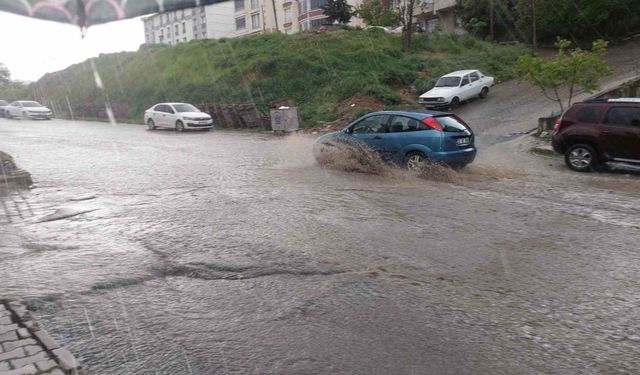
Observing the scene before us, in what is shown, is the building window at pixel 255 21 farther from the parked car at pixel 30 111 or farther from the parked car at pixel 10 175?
the parked car at pixel 10 175

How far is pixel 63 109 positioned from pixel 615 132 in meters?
45.4

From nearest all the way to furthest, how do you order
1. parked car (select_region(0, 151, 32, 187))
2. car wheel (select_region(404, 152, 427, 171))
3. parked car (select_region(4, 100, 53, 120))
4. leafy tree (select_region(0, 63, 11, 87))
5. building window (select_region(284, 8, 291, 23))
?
leafy tree (select_region(0, 63, 11, 87))
parked car (select_region(0, 151, 32, 187))
car wheel (select_region(404, 152, 427, 171))
parked car (select_region(4, 100, 53, 120))
building window (select_region(284, 8, 291, 23))

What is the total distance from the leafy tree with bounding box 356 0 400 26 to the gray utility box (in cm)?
1723

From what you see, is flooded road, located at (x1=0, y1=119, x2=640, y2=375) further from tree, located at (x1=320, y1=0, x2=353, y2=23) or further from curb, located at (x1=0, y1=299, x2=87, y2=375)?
tree, located at (x1=320, y1=0, x2=353, y2=23)

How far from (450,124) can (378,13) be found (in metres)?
30.9

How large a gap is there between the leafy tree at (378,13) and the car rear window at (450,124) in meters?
27.8

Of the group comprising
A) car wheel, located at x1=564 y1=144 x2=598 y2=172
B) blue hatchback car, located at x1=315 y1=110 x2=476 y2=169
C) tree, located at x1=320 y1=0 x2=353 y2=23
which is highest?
tree, located at x1=320 y1=0 x2=353 y2=23

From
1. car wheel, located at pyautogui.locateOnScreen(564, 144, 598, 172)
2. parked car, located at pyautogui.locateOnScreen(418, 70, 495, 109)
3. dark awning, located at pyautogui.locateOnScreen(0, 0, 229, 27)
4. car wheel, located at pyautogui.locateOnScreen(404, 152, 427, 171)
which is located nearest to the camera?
dark awning, located at pyautogui.locateOnScreen(0, 0, 229, 27)

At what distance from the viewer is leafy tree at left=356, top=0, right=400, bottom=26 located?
38.7 m

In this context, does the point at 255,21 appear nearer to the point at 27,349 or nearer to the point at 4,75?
the point at 27,349

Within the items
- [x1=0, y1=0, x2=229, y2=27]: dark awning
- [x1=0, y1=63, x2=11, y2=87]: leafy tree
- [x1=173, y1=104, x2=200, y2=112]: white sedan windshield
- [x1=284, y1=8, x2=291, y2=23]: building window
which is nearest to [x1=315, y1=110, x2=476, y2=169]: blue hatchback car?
[x1=0, y1=63, x2=11, y2=87]: leafy tree

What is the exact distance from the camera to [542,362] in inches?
141

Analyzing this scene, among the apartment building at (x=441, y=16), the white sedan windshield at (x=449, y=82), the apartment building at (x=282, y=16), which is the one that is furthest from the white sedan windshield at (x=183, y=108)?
the apartment building at (x=282, y=16)

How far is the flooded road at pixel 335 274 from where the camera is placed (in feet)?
12.2
